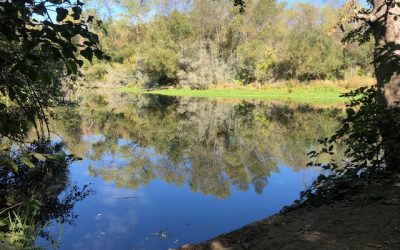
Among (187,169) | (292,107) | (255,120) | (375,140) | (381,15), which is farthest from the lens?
(292,107)

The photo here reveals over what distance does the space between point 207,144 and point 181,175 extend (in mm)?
5381

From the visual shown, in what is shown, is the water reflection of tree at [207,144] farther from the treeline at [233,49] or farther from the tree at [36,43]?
the treeline at [233,49]

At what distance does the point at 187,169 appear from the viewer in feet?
47.4

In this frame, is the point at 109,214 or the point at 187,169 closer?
the point at 109,214

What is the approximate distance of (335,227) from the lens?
5680mm

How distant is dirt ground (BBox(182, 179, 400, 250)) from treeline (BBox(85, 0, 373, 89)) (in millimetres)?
36449

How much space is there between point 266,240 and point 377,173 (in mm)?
2821

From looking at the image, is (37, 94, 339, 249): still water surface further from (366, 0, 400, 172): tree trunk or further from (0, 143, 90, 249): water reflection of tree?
(366, 0, 400, 172): tree trunk

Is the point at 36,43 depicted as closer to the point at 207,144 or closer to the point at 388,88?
the point at 388,88

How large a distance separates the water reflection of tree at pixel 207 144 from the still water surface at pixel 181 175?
43 millimetres

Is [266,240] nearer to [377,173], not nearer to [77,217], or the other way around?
[377,173]

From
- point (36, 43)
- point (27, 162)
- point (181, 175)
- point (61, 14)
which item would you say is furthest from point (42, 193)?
point (181, 175)

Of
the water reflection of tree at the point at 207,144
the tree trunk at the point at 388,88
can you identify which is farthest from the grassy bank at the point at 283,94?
the tree trunk at the point at 388,88

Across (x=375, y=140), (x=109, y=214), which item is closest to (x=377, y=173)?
(x=375, y=140)
